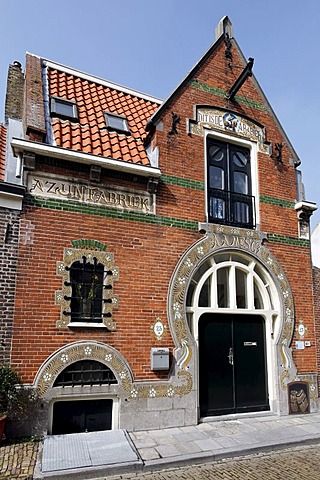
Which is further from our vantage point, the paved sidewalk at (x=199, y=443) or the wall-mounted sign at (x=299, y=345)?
the wall-mounted sign at (x=299, y=345)

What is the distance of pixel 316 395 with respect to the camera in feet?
32.0

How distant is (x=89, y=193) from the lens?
7988 millimetres

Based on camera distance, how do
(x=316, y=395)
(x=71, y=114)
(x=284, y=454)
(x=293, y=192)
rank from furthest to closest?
(x=293, y=192) → (x=316, y=395) → (x=71, y=114) → (x=284, y=454)

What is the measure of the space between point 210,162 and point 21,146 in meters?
4.90

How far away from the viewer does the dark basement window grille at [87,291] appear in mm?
7462

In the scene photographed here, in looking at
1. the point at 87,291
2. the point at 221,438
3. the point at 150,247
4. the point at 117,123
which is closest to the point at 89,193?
the point at 150,247

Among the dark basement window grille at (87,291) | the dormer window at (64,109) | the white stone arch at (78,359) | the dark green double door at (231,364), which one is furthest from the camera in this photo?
the dormer window at (64,109)

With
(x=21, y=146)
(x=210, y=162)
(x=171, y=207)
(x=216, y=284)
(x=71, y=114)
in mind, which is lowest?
(x=216, y=284)

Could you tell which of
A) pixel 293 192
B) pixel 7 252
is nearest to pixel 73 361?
pixel 7 252

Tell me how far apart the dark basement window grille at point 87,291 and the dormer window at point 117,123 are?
368 cm

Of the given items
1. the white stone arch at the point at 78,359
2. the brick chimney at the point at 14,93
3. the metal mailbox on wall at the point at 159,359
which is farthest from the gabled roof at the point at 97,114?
the metal mailbox on wall at the point at 159,359

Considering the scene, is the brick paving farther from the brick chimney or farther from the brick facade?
the brick chimney

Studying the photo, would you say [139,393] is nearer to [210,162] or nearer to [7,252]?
[7,252]

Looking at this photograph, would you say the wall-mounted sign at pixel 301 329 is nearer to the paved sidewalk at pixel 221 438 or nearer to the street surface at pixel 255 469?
the paved sidewalk at pixel 221 438
